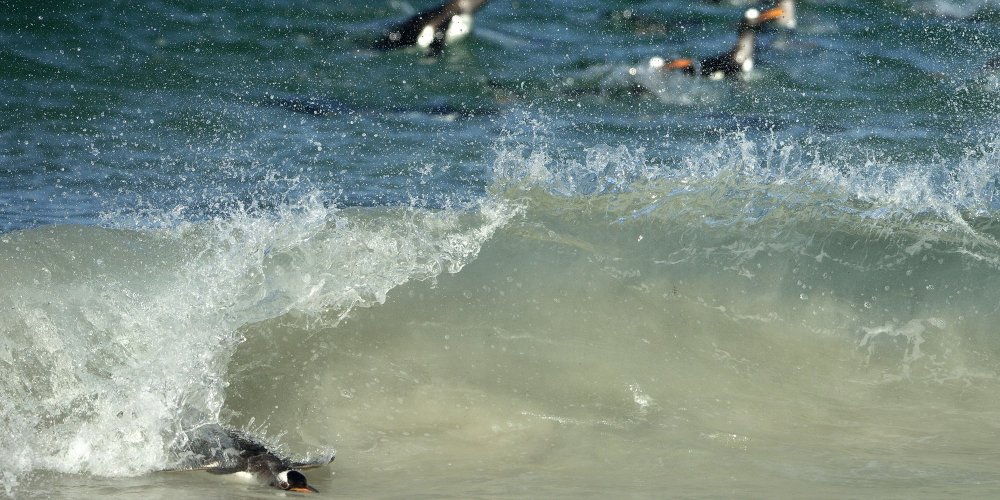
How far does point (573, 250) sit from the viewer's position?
4.68 metres

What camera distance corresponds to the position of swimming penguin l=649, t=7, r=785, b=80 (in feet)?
19.9

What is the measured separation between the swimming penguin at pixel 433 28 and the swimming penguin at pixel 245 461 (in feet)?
11.3

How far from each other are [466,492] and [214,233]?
2.29 metres

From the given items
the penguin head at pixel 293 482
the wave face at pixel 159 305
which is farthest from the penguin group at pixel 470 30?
the penguin head at pixel 293 482

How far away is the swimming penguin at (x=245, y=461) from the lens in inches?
114

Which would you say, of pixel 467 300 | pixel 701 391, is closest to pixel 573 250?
pixel 467 300

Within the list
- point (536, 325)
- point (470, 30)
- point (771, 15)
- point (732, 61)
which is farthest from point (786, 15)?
point (536, 325)

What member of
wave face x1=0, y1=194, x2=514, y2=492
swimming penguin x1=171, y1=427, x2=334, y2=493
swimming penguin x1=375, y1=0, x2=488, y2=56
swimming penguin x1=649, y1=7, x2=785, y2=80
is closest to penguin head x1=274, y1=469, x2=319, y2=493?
swimming penguin x1=171, y1=427, x2=334, y2=493

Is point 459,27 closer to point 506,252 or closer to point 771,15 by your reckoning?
point 506,252

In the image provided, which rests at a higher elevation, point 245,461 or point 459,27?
point 459,27

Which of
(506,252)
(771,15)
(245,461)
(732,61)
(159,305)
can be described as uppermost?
(771,15)

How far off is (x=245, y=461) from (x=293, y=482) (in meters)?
0.30

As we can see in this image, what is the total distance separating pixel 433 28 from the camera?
603 cm

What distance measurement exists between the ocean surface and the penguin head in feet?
0.32
